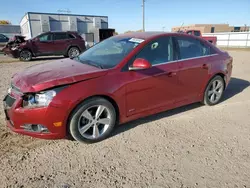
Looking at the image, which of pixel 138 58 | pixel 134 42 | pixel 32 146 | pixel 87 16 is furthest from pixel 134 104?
pixel 87 16

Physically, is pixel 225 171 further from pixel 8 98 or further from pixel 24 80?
pixel 8 98

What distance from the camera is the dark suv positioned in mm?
12234

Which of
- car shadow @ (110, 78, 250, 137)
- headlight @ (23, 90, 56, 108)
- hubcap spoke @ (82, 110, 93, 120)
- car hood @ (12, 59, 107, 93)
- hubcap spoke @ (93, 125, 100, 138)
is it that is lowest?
car shadow @ (110, 78, 250, 137)

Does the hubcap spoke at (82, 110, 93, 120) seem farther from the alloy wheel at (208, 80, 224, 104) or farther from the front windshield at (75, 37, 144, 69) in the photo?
the alloy wheel at (208, 80, 224, 104)

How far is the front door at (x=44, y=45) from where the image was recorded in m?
12.4

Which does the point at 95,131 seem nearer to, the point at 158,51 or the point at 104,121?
the point at 104,121

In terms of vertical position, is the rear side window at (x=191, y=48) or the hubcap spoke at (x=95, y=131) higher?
the rear side window at (x=191, y=48)

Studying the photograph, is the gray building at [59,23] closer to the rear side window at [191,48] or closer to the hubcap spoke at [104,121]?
the rear side window at [191,48]

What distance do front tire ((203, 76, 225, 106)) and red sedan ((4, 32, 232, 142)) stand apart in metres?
0.16

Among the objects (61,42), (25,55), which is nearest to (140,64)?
(61,42)

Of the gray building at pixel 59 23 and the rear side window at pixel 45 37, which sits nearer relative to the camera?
the rear side window at pixel 45 37

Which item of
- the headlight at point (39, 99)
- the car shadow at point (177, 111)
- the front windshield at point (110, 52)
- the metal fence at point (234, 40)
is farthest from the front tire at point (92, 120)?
the metal fence at point (234, 40)

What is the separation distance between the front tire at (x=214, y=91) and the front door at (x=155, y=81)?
1.02m

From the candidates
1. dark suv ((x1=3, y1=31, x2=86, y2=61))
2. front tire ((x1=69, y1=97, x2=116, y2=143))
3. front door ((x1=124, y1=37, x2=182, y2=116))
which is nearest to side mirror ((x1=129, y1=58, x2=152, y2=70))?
front door ((x1=124, y1=37, x2=182, y2=116))
